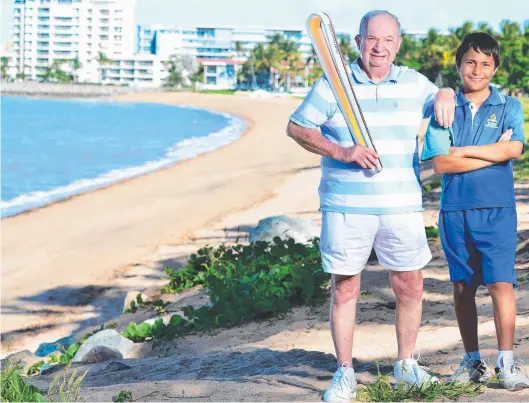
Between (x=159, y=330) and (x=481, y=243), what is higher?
(x=481, y=243)

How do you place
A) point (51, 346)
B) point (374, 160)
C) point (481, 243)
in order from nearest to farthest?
point (374, 160) → point (481, 243) → point (51, 346)

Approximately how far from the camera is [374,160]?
4535 millimetres

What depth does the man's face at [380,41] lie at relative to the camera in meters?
4.61

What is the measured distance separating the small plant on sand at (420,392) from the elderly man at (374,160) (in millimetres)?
68

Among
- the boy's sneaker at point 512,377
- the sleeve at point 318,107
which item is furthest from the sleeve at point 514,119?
the boy's sneaker at point 512,377

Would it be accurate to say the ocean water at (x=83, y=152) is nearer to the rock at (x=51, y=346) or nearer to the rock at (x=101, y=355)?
the rock at (x=51, y=346)

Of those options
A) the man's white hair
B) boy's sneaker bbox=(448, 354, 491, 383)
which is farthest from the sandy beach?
the man's white hair

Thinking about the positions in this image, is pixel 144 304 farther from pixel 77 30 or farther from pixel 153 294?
pixel 77 30

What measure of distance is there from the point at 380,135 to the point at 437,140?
0.35 meters

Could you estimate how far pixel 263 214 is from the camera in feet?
62.4

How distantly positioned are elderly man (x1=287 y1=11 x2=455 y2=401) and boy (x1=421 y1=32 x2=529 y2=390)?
0.16m

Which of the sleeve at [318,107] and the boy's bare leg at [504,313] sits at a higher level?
the sleeve at [318,107]

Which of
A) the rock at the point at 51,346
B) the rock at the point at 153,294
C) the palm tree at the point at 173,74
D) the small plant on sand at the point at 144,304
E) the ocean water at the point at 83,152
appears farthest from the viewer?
the palm tree at the point at 173,74

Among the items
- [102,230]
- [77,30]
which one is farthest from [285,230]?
[77,30]
